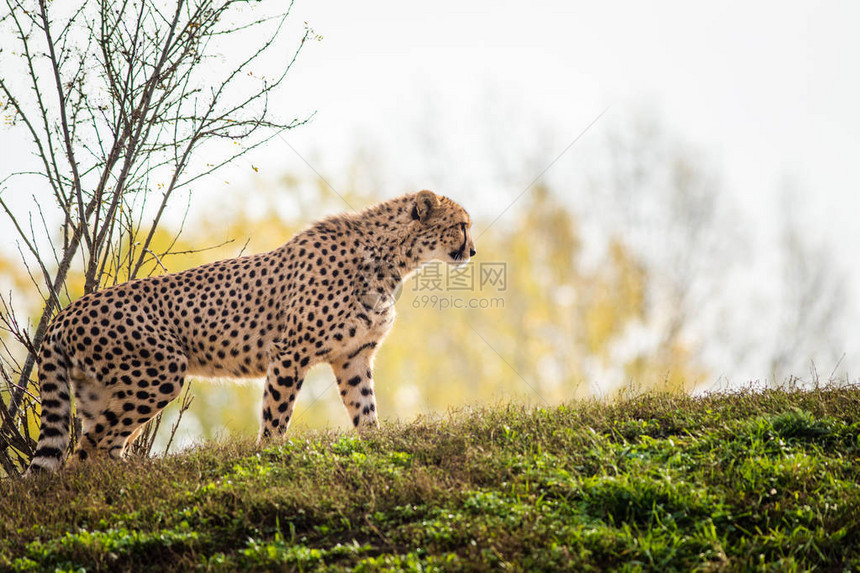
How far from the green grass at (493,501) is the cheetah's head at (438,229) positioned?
7.79ft

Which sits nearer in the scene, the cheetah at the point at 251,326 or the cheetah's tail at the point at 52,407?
the cheetah's tail at the point at 52,407

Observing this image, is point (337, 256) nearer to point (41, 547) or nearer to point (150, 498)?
point (150, 498)

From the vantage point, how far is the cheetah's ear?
749 cm

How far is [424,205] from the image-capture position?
24.7 feet

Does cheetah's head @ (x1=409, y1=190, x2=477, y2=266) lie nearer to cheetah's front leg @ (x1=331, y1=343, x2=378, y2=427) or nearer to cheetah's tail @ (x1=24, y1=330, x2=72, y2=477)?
cheetah's front leg @ (x1=331, y1=343, x2=378, y2=427)

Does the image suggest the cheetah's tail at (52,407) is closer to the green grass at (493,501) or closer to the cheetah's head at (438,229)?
the green grass at (493,501)

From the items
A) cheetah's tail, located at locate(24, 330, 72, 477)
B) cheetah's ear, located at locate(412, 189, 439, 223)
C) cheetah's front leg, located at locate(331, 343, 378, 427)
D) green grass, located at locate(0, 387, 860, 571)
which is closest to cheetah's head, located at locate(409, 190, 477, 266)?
cheetah's ear, located at locate(412, 189, 439, 223)

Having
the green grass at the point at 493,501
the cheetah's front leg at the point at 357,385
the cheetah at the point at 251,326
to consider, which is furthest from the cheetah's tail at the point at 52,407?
the cheetah's front leg at the point at 357,385

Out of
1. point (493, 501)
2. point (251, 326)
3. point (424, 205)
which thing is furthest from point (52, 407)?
point (493, 501)

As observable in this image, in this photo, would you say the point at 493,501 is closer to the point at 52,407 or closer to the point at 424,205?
the point at 424,205

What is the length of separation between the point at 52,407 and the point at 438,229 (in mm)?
3733

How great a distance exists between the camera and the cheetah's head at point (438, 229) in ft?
24.7

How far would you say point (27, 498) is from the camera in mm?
5258

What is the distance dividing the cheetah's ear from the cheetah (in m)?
0.01
